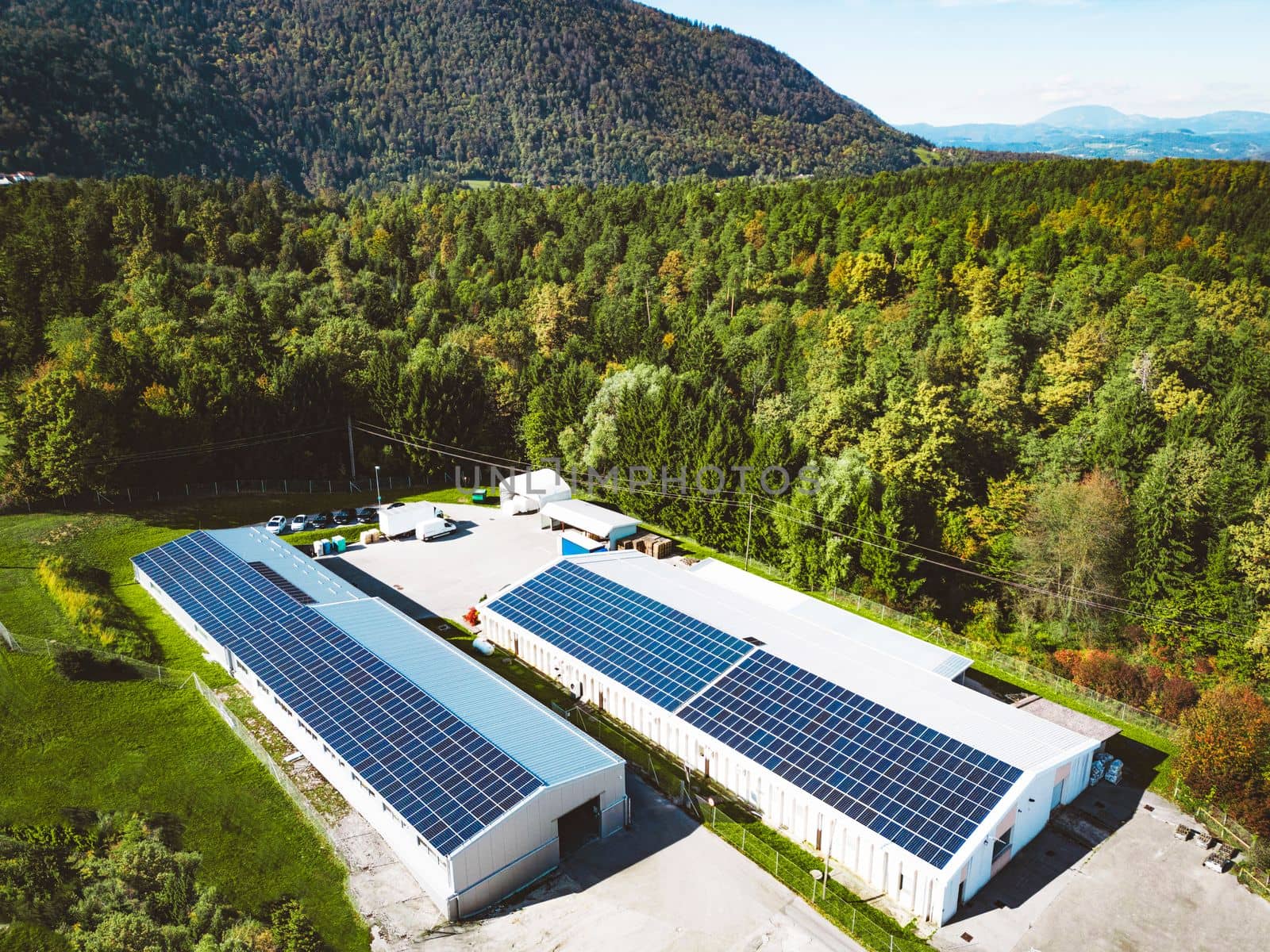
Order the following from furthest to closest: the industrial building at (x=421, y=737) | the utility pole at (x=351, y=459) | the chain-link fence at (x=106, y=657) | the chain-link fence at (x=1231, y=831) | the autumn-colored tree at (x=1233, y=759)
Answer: the utility pole at (x=351, y=459) < the chain-link fence at (x=106, y=657) < the autumn-colored tree at (x=1233, y=759) < the chain-link fence at (x=1231, y=831) < the industrial building at (x=421, y=737)

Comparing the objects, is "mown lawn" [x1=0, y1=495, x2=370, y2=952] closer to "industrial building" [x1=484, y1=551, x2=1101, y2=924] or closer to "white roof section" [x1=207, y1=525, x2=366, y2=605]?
"white roof section" [x1=207, y1=525, x2=366, y2=605]

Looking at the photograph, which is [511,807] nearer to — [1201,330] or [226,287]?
[1201,330]

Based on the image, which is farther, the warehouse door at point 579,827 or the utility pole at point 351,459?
the utility pole at point 351,459

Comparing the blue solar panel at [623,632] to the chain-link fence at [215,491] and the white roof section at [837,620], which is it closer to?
the white roof section at [837,620]

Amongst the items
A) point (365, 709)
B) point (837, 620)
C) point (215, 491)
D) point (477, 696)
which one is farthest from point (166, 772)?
point (215, 491)

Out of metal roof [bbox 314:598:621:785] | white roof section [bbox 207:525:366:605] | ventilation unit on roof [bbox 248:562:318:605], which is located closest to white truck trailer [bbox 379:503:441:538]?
white roof section [bbox 207:525:366:605]

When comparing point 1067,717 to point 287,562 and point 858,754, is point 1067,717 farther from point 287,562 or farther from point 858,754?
point 287,562

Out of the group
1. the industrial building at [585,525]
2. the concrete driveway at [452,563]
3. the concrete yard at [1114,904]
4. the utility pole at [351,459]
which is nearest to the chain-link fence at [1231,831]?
the concrete yard at [1114,904]
